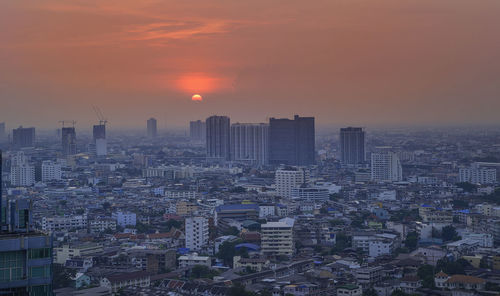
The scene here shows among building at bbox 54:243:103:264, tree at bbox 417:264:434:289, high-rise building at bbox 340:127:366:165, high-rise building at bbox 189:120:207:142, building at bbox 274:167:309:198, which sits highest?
high-rise building at bbox 189:120:207:142

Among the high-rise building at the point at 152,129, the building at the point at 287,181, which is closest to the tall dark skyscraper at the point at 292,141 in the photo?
the building at the point at 287,181

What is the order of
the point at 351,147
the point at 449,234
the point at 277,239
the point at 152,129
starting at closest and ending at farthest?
the point at 277,239
the point at 449,234
the point at 351,147
the point at 152,129

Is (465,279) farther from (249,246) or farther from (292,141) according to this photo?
(292,141)

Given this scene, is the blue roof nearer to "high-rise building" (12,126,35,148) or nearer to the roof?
the roof

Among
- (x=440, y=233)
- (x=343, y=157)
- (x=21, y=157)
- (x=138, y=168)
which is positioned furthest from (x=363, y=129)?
(x=440, y=233)

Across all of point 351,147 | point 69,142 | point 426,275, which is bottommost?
point 426,275

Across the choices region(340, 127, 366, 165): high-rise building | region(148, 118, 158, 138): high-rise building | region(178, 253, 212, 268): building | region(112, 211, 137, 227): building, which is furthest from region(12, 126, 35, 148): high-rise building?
region(148, 118, 158, 138): high-rise building

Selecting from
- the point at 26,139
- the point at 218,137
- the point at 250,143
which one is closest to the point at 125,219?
the point at 26,139
